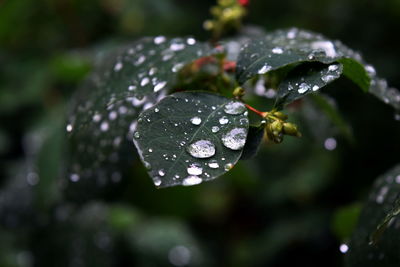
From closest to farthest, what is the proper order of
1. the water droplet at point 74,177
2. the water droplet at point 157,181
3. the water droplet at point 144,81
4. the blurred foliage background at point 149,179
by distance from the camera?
the water droplet at point 157,181, the water droplet at point 144,81, the water droplet at point 74,177, the blurred foliage background at point 149,179

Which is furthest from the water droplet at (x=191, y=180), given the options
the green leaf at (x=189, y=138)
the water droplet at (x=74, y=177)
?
the water droplet at (x=74, y=177)

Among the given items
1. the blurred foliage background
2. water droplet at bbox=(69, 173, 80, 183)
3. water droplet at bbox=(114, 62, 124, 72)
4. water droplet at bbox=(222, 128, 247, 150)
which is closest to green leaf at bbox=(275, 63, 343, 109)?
water droplet at bbox=(222, 128, 247, 150)

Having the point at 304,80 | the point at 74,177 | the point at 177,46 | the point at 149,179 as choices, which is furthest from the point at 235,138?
the point at 149,179

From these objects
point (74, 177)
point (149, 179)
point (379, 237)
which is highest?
point (379, 237)

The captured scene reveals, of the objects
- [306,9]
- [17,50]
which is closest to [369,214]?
[306,9]

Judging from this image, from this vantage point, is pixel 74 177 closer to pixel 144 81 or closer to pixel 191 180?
pixel 144 81

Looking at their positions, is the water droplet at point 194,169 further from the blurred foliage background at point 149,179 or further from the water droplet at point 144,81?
the blurred foliage background at point 149,179

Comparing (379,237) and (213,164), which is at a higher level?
(213,164)

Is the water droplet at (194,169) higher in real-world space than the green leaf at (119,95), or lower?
higher
